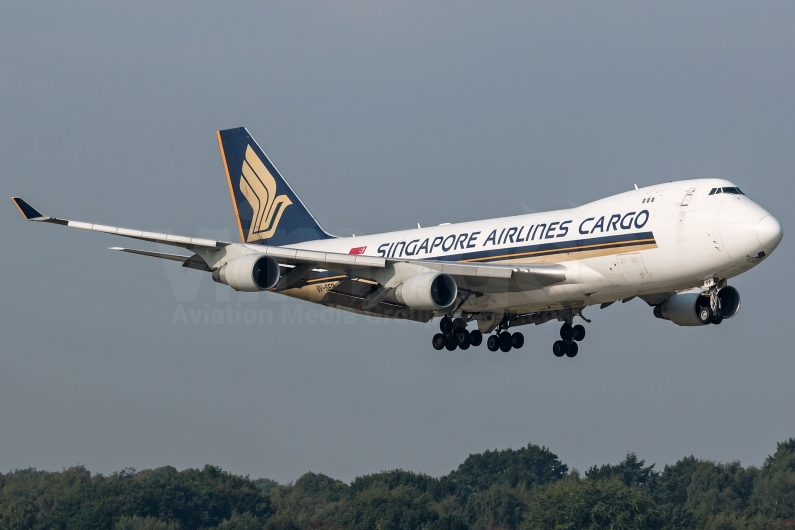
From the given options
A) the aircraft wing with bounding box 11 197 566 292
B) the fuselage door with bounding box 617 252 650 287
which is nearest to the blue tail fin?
the aircraft wing with bounding box 11 197 566 292

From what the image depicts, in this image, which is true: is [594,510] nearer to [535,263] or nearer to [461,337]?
[461,337]

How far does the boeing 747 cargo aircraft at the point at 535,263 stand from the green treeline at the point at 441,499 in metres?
52.7

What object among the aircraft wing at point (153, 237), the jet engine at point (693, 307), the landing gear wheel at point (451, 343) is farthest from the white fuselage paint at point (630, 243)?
the aircraft wing at point (153, 237)

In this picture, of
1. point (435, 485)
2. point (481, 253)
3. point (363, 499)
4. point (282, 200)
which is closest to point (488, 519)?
point (435, 485)

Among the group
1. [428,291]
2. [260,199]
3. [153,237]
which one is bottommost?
[428,291]

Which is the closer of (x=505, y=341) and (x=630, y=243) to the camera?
(x=630, y=243)

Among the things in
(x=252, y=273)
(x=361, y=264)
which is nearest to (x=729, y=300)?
(x=361, y=264)

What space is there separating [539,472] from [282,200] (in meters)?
98.1

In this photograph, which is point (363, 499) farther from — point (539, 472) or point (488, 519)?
point (539, 472)

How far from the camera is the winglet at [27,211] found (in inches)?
1672

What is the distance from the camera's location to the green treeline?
102625mm

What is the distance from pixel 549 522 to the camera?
336 feet

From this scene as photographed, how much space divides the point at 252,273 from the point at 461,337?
9.36 meters

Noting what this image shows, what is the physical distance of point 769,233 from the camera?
3919 centimetres
